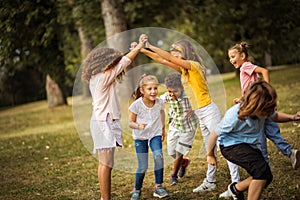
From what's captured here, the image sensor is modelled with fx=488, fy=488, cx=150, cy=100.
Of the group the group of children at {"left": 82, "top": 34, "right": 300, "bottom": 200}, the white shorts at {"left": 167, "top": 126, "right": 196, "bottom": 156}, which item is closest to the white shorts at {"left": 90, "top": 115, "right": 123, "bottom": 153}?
the group of children at {"left": 82, "top": 34, "right": 300, "bottom": 200}

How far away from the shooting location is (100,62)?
16.9 feet

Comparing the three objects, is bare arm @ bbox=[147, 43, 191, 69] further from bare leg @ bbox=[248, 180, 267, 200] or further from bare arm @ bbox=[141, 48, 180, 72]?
bare leg @ bbox=[248, 180, 267, 200]

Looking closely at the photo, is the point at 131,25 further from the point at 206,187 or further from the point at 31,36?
the point at 206,187

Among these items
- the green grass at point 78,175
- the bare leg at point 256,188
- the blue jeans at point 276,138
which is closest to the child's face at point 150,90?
the green grass at point 78,175

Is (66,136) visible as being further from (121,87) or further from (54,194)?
(121,87)

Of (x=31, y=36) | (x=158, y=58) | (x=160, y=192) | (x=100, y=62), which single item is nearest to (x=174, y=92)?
(x=158, y=58)

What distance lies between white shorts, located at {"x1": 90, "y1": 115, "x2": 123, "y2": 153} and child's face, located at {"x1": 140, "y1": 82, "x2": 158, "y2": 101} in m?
0.46

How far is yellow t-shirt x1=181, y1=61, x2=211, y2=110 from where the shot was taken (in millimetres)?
Result: 5395

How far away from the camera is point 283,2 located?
20.3 m

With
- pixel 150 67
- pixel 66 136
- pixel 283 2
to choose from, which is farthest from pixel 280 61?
pixel 150 67

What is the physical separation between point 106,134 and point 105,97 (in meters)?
0.39

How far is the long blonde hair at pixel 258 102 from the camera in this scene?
165 inches

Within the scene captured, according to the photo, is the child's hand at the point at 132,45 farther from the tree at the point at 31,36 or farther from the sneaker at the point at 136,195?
the tree at the point at 31,36

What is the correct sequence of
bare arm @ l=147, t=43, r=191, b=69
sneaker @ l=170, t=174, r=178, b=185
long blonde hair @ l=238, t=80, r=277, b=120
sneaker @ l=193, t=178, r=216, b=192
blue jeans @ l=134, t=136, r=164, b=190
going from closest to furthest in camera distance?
long blonde hair @ l=238, t=80, r=277, b=120 → bare arm @ l=147, t=43, r=191, b=69 → blue jeans @ l=134, t=136, r=164, b=190 → sneaker @ l=193, t=178, r=216, b=192 → sneaker @ l=170, t=174, r=178, b=185
